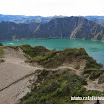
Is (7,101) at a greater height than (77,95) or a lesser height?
lesser

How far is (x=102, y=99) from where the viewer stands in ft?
43.0

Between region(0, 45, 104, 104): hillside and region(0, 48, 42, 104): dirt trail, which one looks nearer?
region(0, 45, 104, 104): hillside

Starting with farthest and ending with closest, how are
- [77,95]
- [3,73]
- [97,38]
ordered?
[97,38]
[3,73]
[77,95]

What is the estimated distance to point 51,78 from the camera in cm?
2681

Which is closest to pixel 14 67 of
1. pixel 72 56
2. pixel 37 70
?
pixel 37 70

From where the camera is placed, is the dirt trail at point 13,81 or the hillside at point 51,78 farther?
the dirt trail at point 13,81

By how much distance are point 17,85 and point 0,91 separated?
2.78 metres

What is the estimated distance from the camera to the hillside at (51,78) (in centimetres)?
1697

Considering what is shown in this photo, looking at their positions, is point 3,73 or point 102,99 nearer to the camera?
point 102,99

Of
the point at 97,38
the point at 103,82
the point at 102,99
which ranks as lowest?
the point at 97,38

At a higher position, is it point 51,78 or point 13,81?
point 51,78

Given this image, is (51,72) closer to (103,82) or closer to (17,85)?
(17,85)

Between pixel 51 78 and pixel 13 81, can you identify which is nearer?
pixel 13 81

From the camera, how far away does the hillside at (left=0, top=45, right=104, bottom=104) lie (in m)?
17.0
